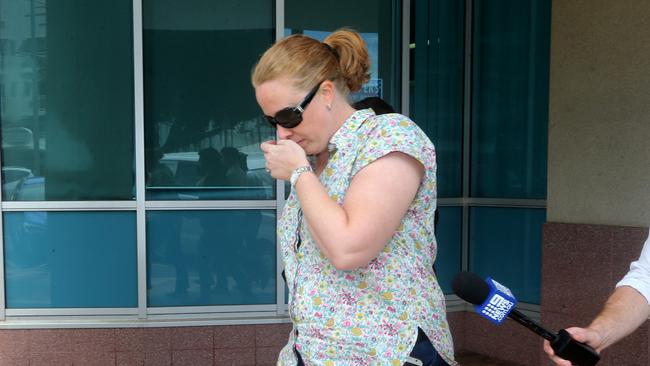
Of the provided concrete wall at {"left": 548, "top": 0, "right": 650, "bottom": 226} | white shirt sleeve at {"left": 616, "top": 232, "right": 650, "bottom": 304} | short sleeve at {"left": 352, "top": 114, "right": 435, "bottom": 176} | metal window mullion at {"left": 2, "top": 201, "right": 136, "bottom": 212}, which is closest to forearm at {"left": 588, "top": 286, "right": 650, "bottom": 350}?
white shirt sleeve at {"left": 616, "top": 232, "right": 650, "bottom": 304}

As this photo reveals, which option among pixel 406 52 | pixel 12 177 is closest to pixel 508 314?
pixel 406 52

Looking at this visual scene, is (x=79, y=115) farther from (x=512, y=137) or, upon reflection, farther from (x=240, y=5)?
(x=512, y=137)

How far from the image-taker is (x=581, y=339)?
60.5 inches

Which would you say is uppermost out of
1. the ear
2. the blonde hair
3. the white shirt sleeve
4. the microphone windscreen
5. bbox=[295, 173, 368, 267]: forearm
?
the blonde hair

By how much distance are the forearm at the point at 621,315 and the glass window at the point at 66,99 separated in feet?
13.0

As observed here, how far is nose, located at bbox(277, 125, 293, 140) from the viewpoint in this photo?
1653mm

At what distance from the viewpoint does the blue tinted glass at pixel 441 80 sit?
18.2ft

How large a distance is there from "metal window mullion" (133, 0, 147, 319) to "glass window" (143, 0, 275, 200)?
0.26 ft

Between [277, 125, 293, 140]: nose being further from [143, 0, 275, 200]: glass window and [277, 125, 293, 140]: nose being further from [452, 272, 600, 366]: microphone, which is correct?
[143, 0, 275, 200]: glass window

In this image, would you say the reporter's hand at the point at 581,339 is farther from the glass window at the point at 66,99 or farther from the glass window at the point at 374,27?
the glass window at the point at 66,99

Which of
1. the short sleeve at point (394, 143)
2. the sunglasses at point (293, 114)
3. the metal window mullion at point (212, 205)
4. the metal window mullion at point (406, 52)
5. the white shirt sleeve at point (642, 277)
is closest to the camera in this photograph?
the short sleeve at point (394, 143)

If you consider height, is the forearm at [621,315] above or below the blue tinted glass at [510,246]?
above

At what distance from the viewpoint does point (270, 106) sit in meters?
1.63

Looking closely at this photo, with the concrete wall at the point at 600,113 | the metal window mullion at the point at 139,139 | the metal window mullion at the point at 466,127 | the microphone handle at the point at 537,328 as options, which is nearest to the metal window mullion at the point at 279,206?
the metal window mullion at the point at 139,139
